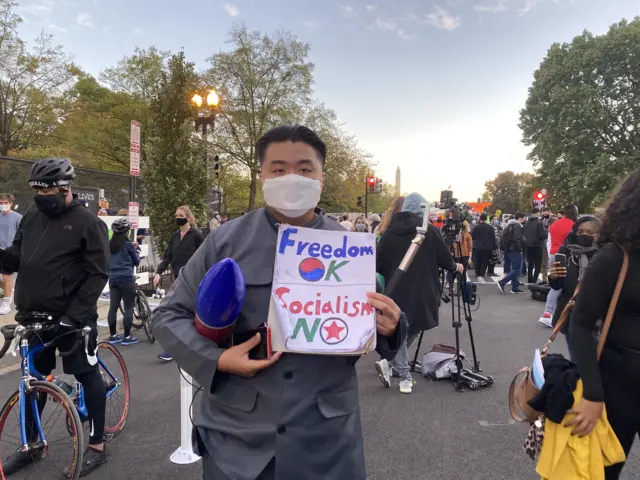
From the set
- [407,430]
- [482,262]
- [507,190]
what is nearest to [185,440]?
[407,430]

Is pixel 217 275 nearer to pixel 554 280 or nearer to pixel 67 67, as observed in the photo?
pixel 554 280

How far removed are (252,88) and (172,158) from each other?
1983 centimetres

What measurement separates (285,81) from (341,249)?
30062 millimetres

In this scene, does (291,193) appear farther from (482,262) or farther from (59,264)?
(482,262)

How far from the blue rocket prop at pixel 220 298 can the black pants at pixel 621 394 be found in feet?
5.65

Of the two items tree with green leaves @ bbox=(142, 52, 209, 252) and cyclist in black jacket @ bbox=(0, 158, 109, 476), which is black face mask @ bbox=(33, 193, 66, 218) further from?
tree with green leaves @ bbox=(142, 52, 209, 252)

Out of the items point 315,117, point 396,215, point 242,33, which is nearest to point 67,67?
point 242,33

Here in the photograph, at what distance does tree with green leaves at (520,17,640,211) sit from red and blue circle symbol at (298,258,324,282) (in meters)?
33.2

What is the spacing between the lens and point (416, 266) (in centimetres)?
491

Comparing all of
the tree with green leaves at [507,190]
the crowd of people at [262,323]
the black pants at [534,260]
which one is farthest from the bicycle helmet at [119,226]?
the tree with green leaves at [507,190]

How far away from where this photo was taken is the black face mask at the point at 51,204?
2.90 metres

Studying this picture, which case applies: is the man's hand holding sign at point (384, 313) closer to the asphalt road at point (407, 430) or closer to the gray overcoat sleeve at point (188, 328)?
the gray overcoat sleeve at point (188, 328)

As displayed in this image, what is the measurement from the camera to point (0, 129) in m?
24.6

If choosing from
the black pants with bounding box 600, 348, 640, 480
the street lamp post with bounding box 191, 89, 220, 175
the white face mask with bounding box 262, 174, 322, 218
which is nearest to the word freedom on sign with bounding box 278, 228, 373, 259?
the white face mask with bounding box 262, 174, 322, 218
